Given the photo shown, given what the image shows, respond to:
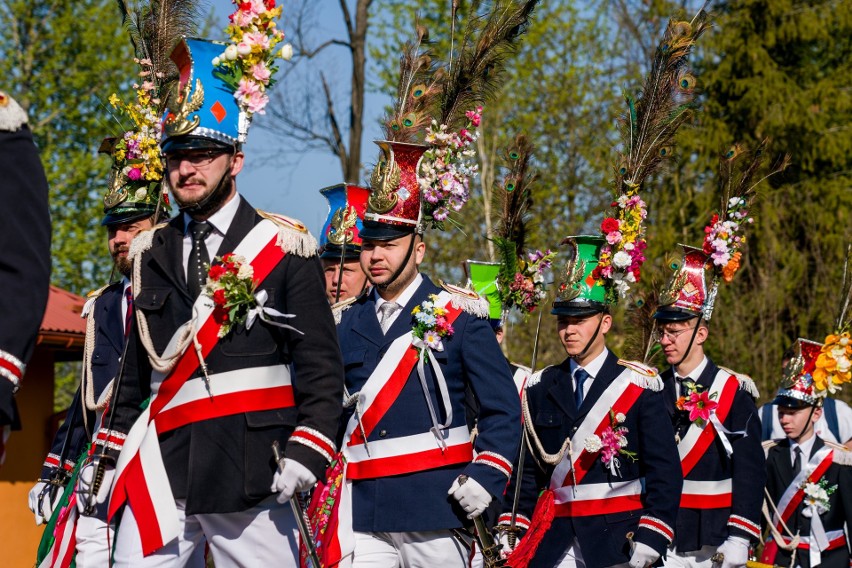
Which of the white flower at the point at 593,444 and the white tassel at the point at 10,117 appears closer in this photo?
the white tassel at the point at 10,117

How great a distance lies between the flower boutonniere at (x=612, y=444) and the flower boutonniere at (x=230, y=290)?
108 inches

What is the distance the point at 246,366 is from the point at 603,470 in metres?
2.82

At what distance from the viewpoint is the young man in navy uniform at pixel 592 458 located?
265 inches

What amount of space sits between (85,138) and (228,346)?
23.3 meters

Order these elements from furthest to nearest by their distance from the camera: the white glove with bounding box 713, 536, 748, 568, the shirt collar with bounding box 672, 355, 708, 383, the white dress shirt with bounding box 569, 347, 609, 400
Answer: the shirt collar with bounding box 672, 355, 708, 383
the white glove with bounding box 713, 536, 748, 568
the white dress shirt with bounding box 569, 347, 609, 400

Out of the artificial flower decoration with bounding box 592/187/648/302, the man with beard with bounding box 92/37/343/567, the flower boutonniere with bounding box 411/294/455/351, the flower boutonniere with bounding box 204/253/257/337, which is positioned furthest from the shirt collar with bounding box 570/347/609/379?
the flower boutonniere with bounding box 204/253/257/337

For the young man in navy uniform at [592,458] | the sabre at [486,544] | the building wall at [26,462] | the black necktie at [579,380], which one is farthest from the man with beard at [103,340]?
the building wall at [26,462]

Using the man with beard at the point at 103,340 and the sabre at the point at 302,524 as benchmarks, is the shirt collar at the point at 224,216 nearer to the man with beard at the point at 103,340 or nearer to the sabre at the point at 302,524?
the sabre at the point at 302,524

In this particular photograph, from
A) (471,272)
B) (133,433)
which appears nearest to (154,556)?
(133,433)

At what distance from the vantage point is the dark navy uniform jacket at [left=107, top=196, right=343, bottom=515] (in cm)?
461

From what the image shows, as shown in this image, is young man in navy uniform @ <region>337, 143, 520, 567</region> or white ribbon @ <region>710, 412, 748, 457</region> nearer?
young man in navy uniform @ <region>337, 143, 520, 567</region>

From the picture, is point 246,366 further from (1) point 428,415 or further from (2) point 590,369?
(2) point 590,369

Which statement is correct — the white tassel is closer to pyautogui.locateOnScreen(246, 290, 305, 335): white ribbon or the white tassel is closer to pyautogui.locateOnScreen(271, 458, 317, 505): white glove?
pyautogui.locateOnScreen(246, 290, 305, 335): white ribbon

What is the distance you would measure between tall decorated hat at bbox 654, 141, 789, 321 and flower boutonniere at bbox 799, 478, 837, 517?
183cm
